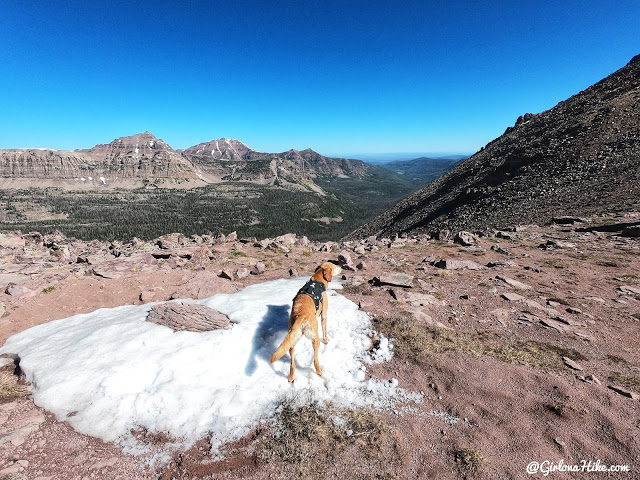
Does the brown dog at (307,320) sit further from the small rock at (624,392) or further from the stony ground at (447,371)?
the small rock at (624,392)

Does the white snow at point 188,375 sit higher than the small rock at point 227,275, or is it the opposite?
the small rock at point 227,275

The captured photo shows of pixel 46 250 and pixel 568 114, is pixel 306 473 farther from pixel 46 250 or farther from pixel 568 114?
pixel 568 114

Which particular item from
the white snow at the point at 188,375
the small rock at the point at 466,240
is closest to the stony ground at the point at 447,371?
the white snow at the point at 188,375

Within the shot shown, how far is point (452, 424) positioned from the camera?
470 centimetres

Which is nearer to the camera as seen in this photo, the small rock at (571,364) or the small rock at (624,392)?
the small rock at (624,392)

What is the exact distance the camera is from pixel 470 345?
21.8 ft

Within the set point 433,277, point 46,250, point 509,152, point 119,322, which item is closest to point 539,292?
point 433,277

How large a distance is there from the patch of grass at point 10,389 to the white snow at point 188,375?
168 mm

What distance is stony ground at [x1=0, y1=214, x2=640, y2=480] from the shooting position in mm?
4066

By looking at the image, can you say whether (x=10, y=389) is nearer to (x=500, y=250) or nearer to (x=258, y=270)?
(x=258, y=270)

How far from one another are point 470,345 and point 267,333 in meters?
5.09

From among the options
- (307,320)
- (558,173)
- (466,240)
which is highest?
(558,173)

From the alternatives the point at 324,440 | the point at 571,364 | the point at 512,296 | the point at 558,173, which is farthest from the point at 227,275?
the point at 558,173

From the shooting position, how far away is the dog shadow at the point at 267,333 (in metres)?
6.03
